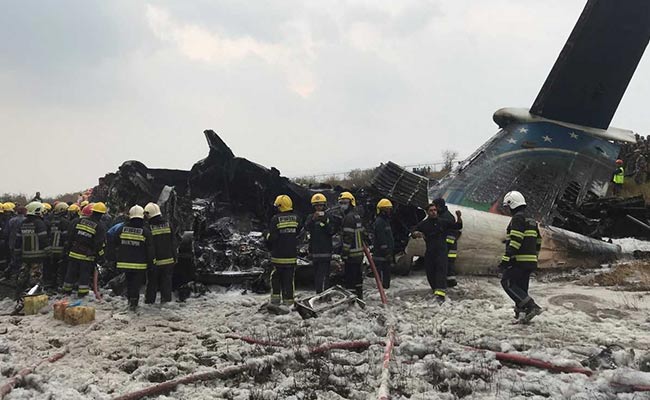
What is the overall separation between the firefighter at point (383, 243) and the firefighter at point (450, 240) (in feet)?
2.52

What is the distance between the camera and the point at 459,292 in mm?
7441

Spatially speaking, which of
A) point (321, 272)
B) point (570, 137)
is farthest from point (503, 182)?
point (321, 272)

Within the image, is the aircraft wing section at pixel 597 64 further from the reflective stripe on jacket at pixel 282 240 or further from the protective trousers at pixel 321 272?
the reflective stripe on jacket at pixel 282 240

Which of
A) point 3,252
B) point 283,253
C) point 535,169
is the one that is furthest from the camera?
point 535,169

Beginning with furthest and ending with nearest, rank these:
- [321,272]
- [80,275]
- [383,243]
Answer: [383,243] < [80,275] < [321,272]

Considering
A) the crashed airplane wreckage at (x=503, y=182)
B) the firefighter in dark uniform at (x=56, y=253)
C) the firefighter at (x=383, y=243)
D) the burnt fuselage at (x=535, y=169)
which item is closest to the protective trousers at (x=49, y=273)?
the firefighter in dark uniform at (x=56, y=253)

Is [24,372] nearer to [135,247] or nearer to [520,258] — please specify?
[135,247]

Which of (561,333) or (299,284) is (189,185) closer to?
(299,284)

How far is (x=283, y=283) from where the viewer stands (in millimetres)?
6746

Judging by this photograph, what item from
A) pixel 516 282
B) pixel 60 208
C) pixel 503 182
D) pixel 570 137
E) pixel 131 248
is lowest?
pixel 516 282

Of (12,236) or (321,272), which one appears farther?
(12,236)

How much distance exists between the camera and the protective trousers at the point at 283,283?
6.68 m

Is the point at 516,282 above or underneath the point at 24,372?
above

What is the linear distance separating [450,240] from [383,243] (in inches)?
39.4
